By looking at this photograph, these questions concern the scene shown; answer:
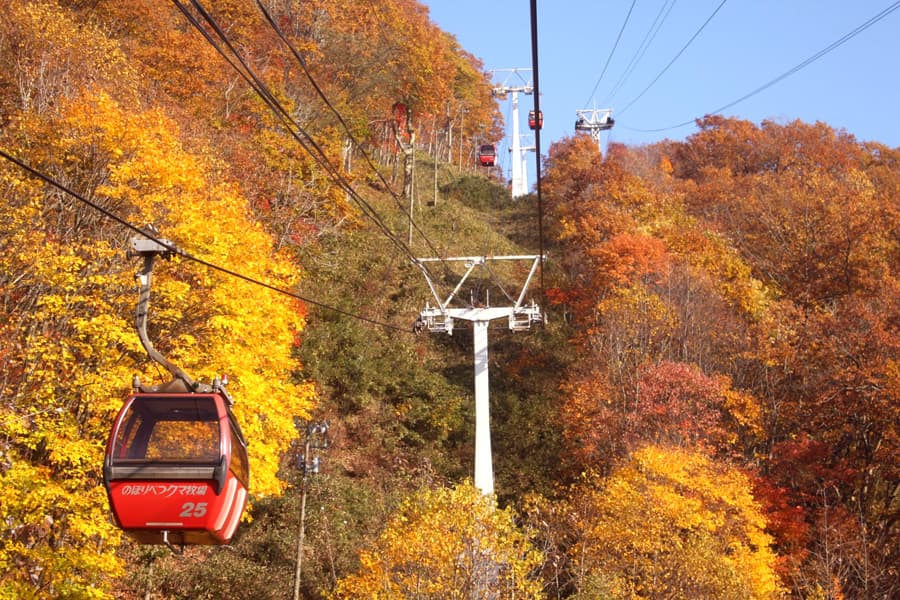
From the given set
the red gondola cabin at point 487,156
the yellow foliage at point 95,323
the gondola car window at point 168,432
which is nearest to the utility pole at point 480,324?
the yellow foliage at point 95,323

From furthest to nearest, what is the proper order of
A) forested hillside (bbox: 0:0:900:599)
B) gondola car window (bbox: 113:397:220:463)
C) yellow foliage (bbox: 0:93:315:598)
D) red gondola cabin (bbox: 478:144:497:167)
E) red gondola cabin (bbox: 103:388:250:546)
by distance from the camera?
1. red gondola cabin (bbox: 478:144:497:167)
2. forested hillside (bbox: 0:0:900:599)
3. yellow foliage (bbox: 0:93:315:598)
4. gondola car window (bbox: 113:397:220:463)
5. red gondola cabin (bbox: 103:388:250:546)

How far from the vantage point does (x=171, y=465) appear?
8.41 m

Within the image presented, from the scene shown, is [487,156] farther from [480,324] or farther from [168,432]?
[168,432]

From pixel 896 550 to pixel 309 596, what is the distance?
14698 millimetres

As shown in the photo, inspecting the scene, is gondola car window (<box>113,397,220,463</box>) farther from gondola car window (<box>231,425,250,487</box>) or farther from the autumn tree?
the autumn tree

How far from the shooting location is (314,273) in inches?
1352

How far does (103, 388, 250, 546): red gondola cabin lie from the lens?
833 cm

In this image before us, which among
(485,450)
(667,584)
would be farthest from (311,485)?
(667,584)

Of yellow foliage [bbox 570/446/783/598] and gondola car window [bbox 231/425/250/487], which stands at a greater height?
gondola car window [bbox 231/425/250/487]

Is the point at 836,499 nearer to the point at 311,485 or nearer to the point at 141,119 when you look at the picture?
the point at 311,485

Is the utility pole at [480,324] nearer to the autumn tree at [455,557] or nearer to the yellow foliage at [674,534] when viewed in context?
the yellow foliage at [674,534]

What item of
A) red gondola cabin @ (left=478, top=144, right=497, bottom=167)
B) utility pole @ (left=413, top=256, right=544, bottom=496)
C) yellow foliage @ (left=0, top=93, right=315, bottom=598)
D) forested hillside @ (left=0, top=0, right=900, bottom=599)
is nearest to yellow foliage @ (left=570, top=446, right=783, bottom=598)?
forested hillside @ (left=0, top=0, right=900, bottom=599)

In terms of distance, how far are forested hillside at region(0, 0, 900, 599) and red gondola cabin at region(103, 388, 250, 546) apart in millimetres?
2331

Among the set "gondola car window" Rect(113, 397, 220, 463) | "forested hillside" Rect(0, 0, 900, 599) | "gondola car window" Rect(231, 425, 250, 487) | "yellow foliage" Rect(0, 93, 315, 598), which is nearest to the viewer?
"gondola car window" Rect(113, 397, 220, 463)
